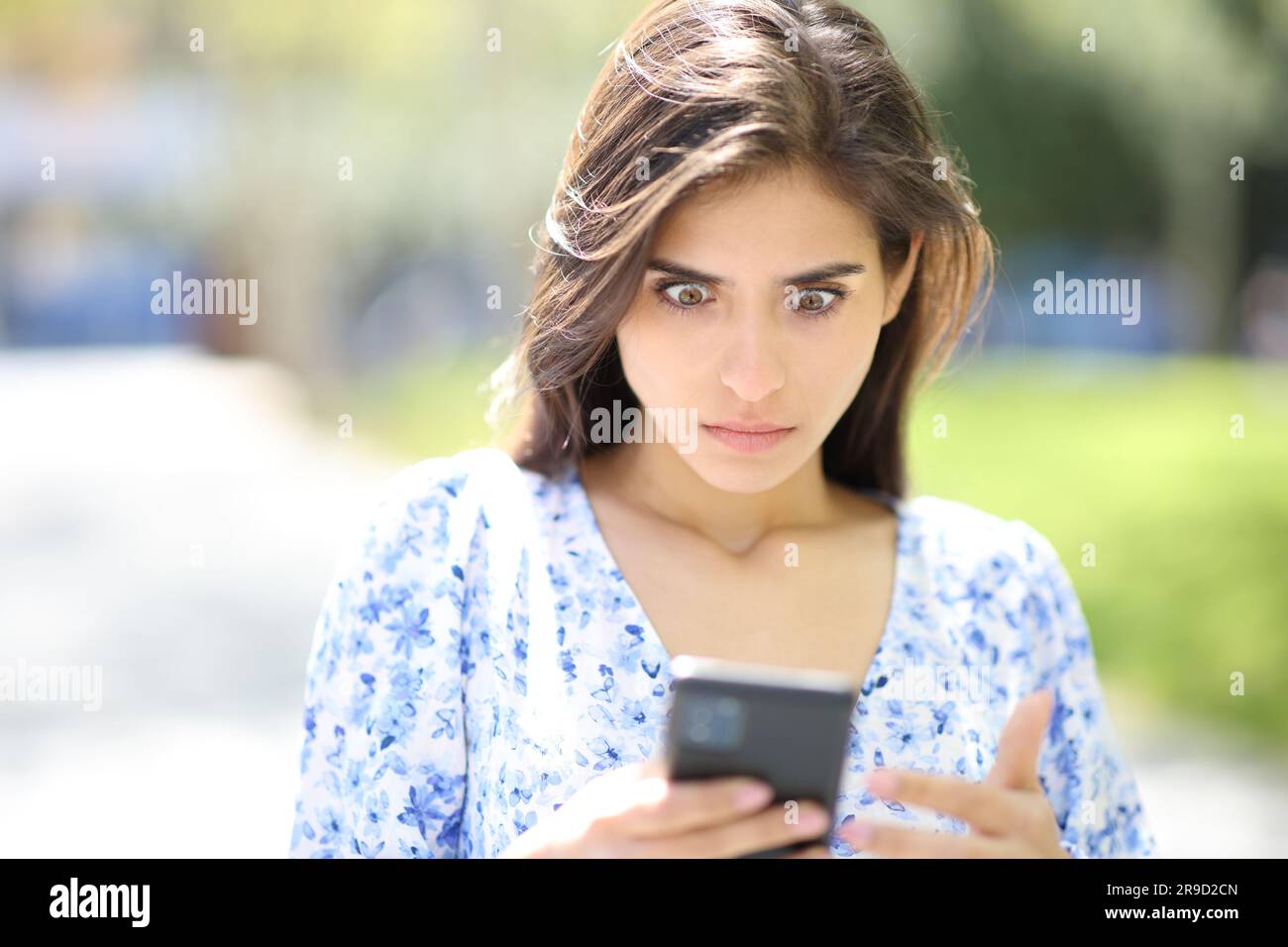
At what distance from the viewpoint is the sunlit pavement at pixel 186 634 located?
4.95 meters

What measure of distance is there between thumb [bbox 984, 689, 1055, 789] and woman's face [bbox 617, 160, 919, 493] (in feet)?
1.87

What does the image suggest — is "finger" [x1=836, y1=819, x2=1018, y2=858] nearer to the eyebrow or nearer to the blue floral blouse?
the blue floral blouse

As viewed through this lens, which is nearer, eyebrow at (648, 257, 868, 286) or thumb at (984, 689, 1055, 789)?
thumb at (984, 689, 1055, 789)

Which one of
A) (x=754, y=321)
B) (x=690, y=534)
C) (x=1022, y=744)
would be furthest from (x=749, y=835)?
(x=690, y=534)

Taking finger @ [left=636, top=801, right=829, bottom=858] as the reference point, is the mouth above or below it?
above

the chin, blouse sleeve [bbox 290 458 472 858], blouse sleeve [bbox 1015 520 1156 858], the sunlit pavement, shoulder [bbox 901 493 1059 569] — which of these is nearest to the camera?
blouse sleeve [bbox 290 458 472 858]

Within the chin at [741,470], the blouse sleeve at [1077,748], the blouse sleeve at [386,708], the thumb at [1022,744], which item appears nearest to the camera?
the thumb at [1022,744]

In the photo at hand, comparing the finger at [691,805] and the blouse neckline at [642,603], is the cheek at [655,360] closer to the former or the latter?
the blouse neckline at [642,603]

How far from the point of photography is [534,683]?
1875mm

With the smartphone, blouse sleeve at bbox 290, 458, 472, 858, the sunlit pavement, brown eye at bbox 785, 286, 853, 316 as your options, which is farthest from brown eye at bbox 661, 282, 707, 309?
the sunlit pavement

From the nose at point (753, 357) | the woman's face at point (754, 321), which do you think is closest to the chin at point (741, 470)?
the woman's face at point (754, 321)

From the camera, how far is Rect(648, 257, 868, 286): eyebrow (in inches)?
71.6

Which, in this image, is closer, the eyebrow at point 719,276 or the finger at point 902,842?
the finger at point 902,842
